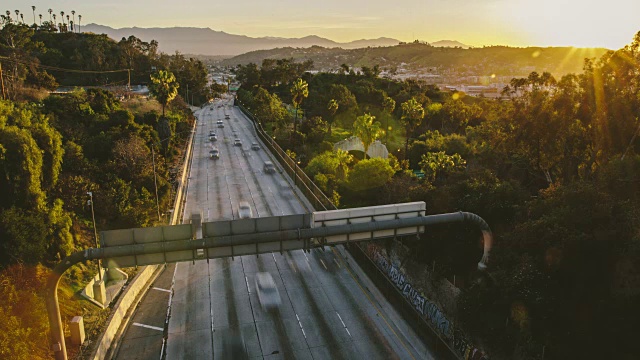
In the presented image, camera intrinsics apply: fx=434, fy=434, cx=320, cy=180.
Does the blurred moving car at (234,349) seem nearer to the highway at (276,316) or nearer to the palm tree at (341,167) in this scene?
the highway at (276,316)

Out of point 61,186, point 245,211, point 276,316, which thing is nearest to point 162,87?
point 245,211

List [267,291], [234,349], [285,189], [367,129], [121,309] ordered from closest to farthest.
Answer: [234,349] < [121,309] < [267,291] < [285,189] < [367,129]

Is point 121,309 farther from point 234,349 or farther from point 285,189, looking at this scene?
point 285,189

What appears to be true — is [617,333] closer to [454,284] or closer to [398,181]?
[454,284]

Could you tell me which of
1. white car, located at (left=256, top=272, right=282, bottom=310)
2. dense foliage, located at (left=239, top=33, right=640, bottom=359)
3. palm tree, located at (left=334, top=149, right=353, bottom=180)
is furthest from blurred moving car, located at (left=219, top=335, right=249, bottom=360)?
palm tree, located at (left=334, top=149, right=353, bottom=180)

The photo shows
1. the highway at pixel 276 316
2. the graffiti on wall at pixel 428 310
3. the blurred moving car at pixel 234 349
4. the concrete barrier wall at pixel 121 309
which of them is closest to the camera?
the concrete barrier wall at pixel 121 309

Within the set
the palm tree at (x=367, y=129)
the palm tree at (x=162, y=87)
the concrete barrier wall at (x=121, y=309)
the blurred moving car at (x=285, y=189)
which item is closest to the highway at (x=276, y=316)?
the concrete barrier wall at (x=121, y=309)

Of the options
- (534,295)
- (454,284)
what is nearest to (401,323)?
(454,284)
